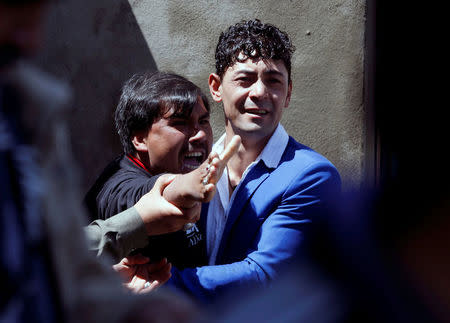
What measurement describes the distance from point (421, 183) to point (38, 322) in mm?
544

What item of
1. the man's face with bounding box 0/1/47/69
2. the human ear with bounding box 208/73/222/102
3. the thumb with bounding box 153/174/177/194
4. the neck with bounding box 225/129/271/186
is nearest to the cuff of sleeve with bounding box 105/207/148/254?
the thumb with bounding box 153/174/177/194

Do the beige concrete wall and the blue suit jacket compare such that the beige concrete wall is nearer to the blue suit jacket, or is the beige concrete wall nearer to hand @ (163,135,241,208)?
the blue suit jacket

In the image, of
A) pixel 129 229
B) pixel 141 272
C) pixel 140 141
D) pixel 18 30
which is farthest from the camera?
pixel 140 141

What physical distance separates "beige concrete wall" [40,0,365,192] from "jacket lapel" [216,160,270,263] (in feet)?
4.72

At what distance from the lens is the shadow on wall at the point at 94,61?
4008 millimetres

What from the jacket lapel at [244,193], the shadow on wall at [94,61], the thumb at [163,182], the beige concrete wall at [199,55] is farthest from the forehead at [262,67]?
the shadow on wall at [94,61]

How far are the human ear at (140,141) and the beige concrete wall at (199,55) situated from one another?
1.69 meters

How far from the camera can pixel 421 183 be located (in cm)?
70

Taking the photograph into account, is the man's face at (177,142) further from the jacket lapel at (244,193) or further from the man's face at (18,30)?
the man's face at (18,30)

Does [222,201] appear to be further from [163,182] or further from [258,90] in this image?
[163,182]

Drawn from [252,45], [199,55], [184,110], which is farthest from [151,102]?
[199,55]

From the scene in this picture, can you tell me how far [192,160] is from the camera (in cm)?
222

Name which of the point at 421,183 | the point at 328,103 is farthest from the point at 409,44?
the point at 421,183

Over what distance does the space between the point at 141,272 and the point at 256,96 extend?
1004 millimetres
